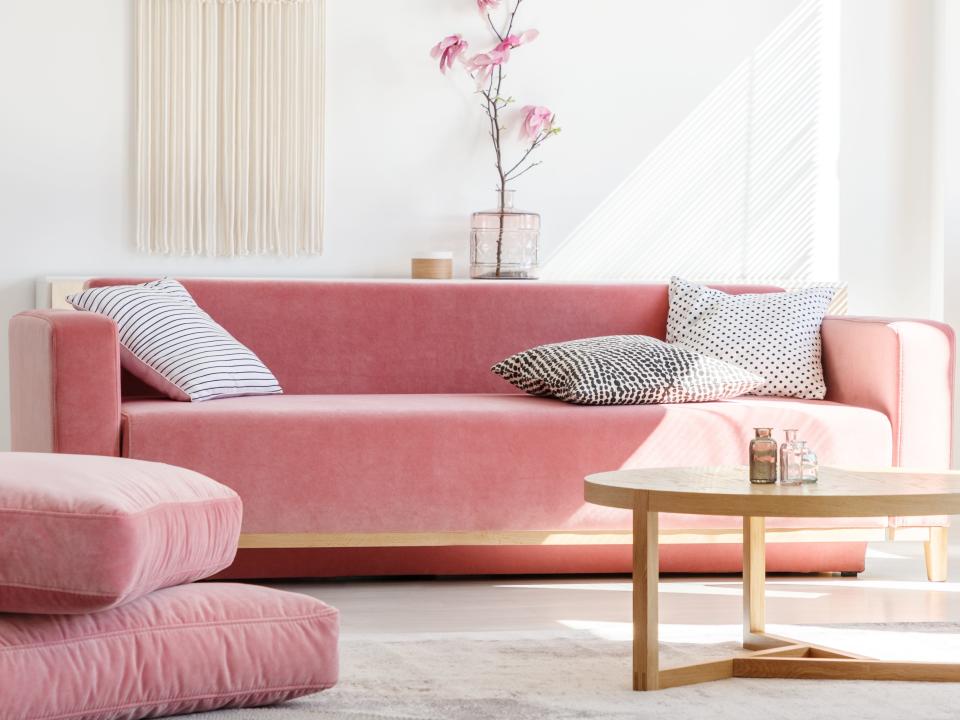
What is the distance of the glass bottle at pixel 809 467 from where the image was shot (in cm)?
238

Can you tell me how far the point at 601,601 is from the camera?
3174mm

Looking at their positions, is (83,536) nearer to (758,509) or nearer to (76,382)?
(758,509)

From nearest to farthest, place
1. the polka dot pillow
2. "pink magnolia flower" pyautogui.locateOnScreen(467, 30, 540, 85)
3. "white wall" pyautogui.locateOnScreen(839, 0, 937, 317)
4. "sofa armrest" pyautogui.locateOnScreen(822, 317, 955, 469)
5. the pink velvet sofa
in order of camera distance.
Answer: the pink velvet sofa → "sofa armrest" pyautogui.locateOnScreen(822, 317, 955, 469) → the polka dot pillow → "pink magnolia flower" pyautogui.locateOnScreen(467, 30, 540, 85) → "white wall" pyautogui.locateOnScreen(839, 0, 937, 317)

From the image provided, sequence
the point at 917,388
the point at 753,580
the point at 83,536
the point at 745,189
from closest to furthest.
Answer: the point at 83,536, the point at 753,580, the point at 917,388, the point at 745,189

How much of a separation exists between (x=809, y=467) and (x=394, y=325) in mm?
1812

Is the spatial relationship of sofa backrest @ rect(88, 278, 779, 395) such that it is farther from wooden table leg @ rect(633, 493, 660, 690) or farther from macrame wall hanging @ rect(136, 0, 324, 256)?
wooden table leg @ rect(633, 493, 660, 690)

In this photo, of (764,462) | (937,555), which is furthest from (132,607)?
(937,555)

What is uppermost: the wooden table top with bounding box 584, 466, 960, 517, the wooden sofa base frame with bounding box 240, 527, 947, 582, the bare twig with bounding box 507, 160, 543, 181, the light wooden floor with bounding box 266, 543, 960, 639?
the bare twig with bounding box 507, 160, 543, 181

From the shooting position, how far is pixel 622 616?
297 centimetres

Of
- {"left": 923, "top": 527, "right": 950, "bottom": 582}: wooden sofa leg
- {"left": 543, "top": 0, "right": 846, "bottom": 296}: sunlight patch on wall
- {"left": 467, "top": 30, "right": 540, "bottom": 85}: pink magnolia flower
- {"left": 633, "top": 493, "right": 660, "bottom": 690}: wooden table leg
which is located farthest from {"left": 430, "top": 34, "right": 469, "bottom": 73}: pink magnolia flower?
{"left": 633, "top": 493, "right": 660, "bottom": 690}: wooden table leg

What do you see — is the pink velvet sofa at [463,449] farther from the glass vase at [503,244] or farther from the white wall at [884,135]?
the white wall at [884,135]

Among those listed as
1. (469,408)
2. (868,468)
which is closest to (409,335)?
(469,408)

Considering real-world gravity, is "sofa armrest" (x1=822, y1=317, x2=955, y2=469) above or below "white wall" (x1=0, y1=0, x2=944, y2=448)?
below

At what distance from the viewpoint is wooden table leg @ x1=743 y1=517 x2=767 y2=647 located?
2604 millimetres
